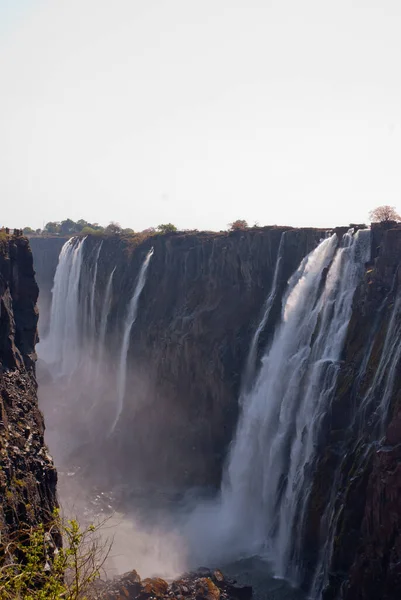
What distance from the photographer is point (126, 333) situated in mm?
54594

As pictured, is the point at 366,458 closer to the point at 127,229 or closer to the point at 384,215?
the point at 384,215

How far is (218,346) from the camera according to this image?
144 ft

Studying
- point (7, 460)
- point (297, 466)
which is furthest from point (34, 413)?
point (297, 466)

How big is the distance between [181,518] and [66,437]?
1972 cm

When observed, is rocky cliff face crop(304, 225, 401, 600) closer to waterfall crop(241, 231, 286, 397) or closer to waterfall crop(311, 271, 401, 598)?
waterfall crop(311, 271, 401, 598)

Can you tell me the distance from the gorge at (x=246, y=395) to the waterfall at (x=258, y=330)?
14cm

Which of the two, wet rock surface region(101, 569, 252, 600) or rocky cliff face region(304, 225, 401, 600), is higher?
rocky cliff face region(304, 225, 401, 600)

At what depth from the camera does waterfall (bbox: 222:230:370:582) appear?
30234mm

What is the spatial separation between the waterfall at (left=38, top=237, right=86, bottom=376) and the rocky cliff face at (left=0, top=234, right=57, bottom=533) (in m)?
32.4

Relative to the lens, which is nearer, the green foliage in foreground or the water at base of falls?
the green foliage in foreground

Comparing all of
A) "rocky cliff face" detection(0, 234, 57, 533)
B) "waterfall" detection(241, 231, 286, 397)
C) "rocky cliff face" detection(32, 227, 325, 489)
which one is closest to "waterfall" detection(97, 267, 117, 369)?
"rocky cliff face" detection(32, 227, 325, 489)

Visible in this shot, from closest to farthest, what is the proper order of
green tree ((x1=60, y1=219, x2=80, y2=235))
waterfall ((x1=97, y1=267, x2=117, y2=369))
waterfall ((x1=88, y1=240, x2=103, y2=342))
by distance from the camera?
waterfall ((x1=97, y1=267, x2=117, y2=369)) < waterfall ((x1=88, y1=240, x2=103, y2=342)) < green tree ((x1=60, y1=219, x2=80, y2=235))

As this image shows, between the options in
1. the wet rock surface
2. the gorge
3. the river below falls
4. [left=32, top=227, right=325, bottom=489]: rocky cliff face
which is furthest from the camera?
[left=32, top=227, right=325, bottom=489]: rocky cliff face

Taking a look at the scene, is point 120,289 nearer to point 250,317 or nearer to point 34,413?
point 250,317
